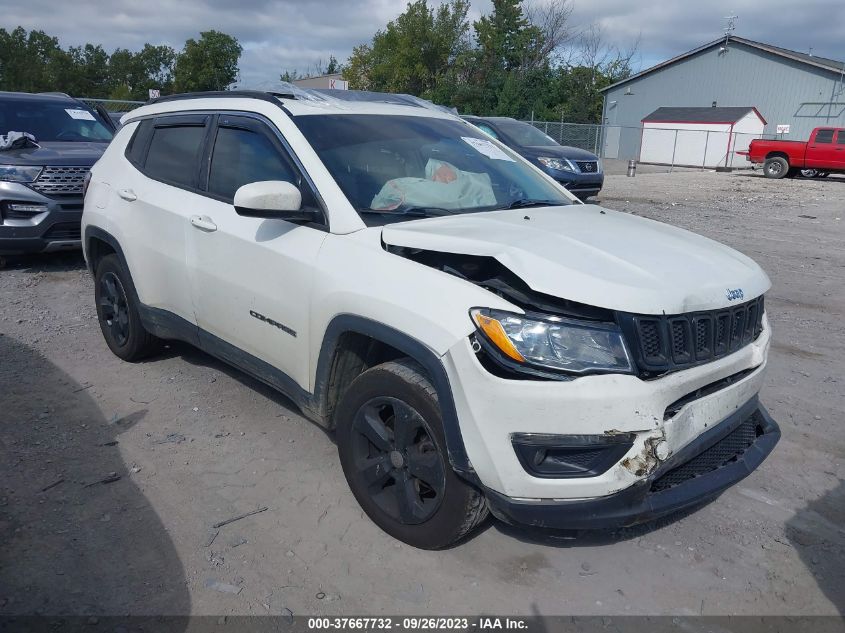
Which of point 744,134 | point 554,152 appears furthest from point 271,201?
point 744,134

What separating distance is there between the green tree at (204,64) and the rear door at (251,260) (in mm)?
56470

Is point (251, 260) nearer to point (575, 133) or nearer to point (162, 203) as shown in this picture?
point (162, 203)

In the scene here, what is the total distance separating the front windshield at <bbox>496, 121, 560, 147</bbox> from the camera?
1510cm

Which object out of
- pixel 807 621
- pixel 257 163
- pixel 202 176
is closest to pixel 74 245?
pixel 202 176

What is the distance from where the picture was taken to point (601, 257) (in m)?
2.84

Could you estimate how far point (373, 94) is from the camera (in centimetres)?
452

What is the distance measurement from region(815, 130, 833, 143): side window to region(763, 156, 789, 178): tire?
4.33ft

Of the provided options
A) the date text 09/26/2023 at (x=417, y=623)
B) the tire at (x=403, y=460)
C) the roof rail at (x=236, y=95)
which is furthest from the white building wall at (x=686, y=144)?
the date text 09/26/2023 at (x=417, y=623)

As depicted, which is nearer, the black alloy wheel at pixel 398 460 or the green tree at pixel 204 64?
A: the black alloy wheel at pixel 398 460

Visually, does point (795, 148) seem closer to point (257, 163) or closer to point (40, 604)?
point (257, 163)

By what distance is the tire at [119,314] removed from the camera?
16.2ft

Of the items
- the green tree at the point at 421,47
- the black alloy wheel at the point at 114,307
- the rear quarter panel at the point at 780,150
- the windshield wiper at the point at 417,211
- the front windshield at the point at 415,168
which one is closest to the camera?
the windshield wiper at the point at 417,211

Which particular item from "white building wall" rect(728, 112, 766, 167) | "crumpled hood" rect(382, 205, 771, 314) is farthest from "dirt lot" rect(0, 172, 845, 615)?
"white building wall" rect(728, 112, 766, 167)

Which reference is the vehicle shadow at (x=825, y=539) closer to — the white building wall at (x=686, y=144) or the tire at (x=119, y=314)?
the tire at (x=119, y=314)
